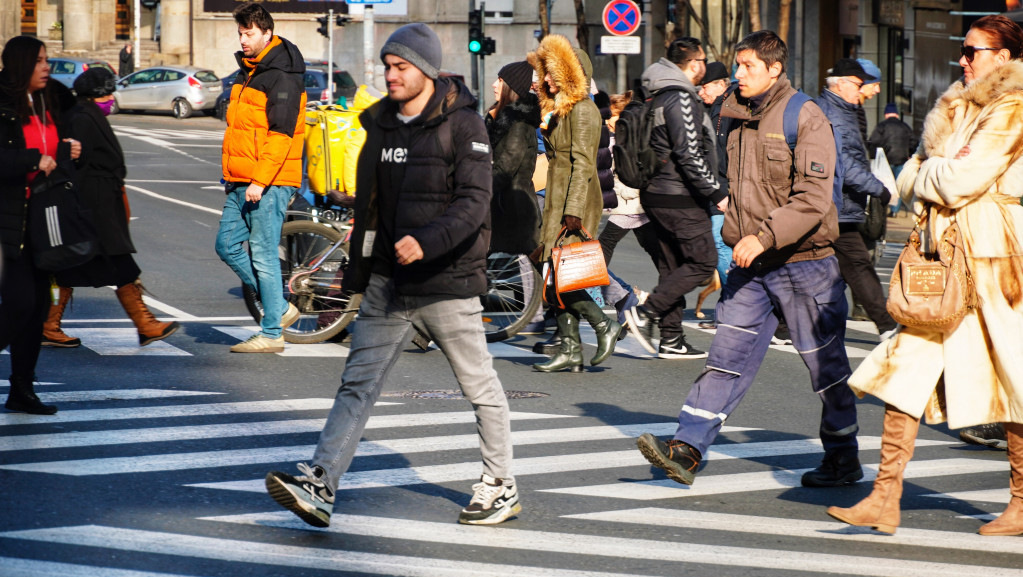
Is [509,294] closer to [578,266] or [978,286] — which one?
[578,266]

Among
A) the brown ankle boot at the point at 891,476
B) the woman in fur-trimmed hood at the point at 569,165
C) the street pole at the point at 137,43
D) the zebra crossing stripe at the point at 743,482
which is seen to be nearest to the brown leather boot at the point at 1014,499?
the brown ankle boot at the point at 891,476

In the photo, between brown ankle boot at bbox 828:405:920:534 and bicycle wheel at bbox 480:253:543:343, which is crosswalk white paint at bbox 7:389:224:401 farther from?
brown ankle boot at bbox 828:405:920:534

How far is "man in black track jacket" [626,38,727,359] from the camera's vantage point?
918 centimetres

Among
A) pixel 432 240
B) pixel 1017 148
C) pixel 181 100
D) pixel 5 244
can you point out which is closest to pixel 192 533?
pixel 432 240

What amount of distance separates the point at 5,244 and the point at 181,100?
3591 centimetres

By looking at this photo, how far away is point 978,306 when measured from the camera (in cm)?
536

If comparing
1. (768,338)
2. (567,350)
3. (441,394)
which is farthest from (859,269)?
(768,338)

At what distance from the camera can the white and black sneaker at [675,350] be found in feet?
32.0

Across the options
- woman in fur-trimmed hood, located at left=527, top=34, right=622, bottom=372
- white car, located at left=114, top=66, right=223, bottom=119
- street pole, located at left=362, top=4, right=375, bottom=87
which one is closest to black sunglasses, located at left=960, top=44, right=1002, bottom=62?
woman in fur-trimmed hood, located at left=527, top=34, right=622, bottom=372

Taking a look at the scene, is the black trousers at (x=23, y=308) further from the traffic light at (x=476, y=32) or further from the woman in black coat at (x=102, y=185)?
the traffic light at (x=476, y=32)

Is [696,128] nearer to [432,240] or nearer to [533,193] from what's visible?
[533,193]

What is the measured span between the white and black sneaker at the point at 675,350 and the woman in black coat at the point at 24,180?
159 inches

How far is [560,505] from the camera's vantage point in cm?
580

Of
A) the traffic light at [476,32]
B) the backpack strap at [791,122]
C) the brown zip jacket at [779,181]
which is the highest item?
the traffic light at [476,32]
